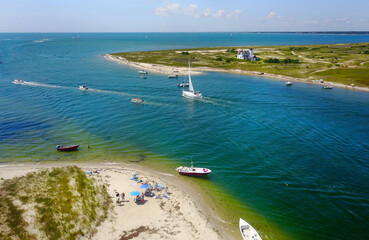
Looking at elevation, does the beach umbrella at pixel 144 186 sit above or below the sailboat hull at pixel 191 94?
below

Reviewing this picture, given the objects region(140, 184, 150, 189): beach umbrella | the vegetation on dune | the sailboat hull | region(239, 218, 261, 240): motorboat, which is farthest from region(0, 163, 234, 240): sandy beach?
the sailboat hull

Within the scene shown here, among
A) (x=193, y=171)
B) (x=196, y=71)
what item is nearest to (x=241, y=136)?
(x=193, y=171)

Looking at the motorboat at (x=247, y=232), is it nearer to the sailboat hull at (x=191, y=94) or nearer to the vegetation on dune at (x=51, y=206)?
the vegetation on dune at (x=51, y=206)

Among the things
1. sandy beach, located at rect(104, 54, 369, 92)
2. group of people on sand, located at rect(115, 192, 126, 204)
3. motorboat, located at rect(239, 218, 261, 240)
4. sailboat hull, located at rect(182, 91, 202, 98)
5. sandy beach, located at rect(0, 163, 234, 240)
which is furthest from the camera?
sandy beach, located at rect(104, 54, 369, 92)

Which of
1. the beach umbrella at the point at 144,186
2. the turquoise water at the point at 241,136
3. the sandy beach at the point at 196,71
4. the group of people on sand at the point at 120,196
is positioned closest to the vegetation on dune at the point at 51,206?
the group of people on sand at the point at 120,196

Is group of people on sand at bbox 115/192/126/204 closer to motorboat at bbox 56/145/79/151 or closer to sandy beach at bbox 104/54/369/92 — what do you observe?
motorboat at bbox 56/145/79/151

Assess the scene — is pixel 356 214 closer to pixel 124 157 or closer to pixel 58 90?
pixel 124 157
